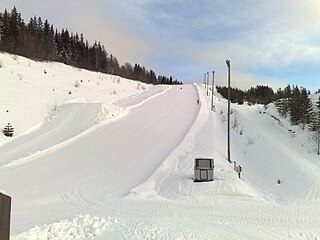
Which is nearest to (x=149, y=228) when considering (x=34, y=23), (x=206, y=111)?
(x=206, y=111)

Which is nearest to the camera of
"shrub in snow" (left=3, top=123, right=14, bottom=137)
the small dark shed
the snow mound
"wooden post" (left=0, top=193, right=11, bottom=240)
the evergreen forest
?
"wooden post" (left=0, top=193, right=11, bottom=240)

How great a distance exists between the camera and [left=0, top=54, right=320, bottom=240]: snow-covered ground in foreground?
8.23 m

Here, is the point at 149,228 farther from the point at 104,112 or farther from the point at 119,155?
the point at 104,112

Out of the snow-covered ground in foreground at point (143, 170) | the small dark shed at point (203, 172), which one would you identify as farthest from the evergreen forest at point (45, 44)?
the small dark shed at point (203, 172)

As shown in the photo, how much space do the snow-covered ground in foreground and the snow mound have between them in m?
0.02

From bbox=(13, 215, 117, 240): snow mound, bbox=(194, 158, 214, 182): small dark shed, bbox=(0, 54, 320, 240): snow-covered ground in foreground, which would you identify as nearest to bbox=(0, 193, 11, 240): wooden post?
bbox=(13, 215, 117, 240): snow mound

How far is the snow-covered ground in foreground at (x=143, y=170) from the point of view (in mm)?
8227

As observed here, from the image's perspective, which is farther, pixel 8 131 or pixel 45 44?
pixel 45 44

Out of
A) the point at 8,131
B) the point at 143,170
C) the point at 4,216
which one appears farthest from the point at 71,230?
the point at 8,131

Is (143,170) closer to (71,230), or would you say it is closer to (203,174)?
(203,174)

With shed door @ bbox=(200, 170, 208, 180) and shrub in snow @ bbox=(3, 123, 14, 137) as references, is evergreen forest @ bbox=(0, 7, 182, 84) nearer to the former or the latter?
shrub in snow @ bbox=(3, 123, 14, 137)

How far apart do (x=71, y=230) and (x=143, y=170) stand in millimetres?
7646

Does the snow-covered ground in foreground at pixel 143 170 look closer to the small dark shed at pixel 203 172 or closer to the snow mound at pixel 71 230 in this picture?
the snow mound at pixel 71 230

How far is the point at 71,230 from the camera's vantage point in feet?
24.6
